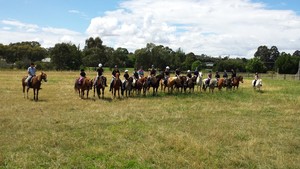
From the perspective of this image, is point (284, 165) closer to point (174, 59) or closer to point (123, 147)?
point (123, 147)

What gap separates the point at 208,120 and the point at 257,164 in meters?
6.45

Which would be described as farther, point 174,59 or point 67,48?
point 174,59

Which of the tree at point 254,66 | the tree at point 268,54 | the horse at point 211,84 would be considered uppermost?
the tree at point 268,54

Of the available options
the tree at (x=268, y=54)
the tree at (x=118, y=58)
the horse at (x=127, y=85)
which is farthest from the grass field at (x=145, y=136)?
the tree at (x=268, y=54)

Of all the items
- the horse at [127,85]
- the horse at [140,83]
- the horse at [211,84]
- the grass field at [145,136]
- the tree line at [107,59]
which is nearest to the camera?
the grass field at [145,136]

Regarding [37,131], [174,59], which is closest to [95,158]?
[37,131]

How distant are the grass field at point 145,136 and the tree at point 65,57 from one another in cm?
6886

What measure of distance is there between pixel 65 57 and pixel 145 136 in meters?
78.1

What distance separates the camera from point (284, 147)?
1084cm

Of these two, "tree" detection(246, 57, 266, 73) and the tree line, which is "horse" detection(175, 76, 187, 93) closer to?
the tree line

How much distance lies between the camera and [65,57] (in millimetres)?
86688

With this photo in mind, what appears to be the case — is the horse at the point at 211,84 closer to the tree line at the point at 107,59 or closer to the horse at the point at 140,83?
the horse at the point at 140,83

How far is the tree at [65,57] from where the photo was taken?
85875mm

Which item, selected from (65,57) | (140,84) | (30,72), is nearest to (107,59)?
(65,57)
